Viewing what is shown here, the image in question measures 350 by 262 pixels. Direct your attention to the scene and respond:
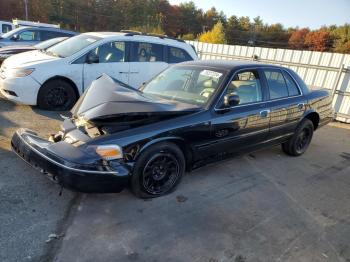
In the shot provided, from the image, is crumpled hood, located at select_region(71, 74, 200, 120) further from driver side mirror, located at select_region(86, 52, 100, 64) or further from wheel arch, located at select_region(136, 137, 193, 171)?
driver side mirror, located at select_region(86, 52, 100, 64)

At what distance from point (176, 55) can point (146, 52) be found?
2.86ft

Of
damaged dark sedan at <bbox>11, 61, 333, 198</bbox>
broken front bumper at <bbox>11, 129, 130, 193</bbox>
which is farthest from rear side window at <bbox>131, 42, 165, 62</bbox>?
broken front bumper at <bbox>11, 129, 130, 193</bbox>

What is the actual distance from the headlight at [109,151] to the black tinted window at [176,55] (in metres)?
5.29

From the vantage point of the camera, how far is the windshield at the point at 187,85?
13.6 ft

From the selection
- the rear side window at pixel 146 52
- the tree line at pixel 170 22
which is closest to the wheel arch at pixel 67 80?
the rear side window at pixel 146 52

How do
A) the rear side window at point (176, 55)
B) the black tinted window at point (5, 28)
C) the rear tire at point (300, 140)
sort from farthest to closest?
the black tinted window at point (5, 28) < the rear side window at point (176, 55) < the rear tire at point (300, 140)

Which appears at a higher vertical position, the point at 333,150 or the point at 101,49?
the point at 101,49

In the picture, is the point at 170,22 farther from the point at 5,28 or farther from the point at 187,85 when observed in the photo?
the point at 187,85

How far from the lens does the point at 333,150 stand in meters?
6.55

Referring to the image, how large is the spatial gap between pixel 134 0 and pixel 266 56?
180 ft

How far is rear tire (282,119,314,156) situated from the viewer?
553 cm

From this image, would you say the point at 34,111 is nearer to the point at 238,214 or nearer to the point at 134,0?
the point at 238,214

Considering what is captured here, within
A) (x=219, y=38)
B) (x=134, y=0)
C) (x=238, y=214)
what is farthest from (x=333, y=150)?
(x=134, y=0)

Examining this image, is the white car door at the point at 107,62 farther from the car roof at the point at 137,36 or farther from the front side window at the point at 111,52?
the car roof at the point at 137,36
